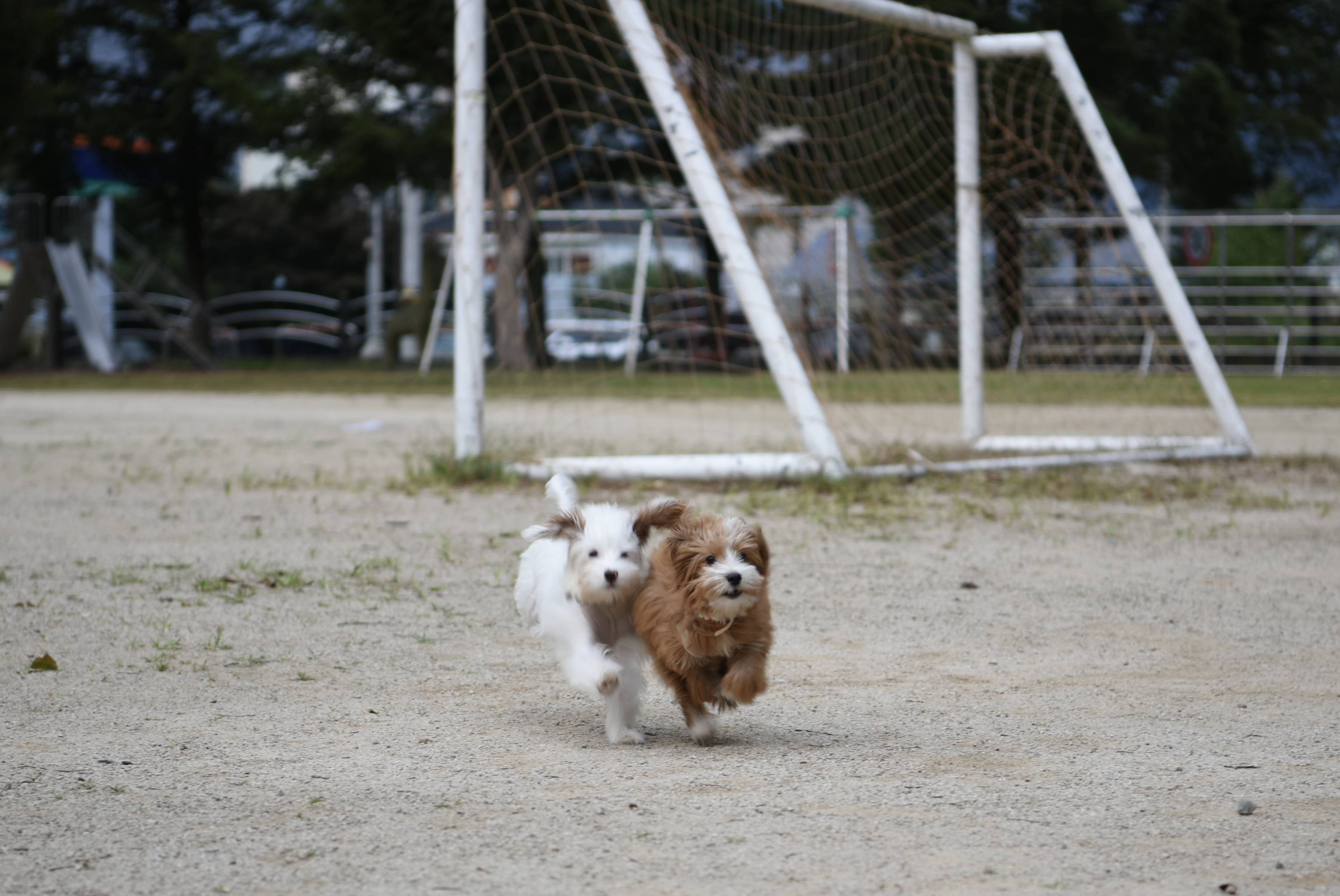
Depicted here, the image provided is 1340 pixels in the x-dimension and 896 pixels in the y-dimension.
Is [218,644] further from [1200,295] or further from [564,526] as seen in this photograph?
[1200,295]

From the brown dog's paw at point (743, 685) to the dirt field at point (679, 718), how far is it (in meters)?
0.13

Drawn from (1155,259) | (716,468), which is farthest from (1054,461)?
(716,468)

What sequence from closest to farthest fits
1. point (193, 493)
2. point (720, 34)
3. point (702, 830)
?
point (702, 830), point (193, 493), point (720, 34)

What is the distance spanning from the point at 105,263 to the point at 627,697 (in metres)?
23.7

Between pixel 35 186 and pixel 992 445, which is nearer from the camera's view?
pixel 992 445

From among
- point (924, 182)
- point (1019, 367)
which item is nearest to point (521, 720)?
point (924, 182)

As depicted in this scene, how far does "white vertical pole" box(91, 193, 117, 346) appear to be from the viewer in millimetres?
24875

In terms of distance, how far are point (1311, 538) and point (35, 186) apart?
27.7 metres

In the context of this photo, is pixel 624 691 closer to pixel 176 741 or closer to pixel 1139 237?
pixel 176 741

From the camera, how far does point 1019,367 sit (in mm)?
13570

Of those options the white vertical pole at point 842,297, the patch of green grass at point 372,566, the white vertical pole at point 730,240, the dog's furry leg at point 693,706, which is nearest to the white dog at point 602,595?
the dog's furry leg at point 693,706

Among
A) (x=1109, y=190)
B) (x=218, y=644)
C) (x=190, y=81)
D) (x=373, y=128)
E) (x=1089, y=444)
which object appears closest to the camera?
(x=218, y=644)

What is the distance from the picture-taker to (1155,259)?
32.2 ft

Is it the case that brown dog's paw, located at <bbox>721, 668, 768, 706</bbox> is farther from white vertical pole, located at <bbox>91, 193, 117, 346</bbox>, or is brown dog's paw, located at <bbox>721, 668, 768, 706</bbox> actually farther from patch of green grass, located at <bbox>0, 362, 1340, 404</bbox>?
white vertical pole, located at <bbox>91, 193, 117, 346</bbox>
